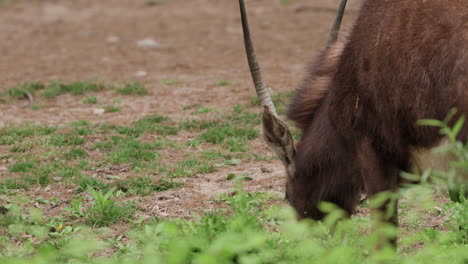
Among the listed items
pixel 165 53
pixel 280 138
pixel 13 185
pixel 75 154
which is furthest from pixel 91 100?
pixel 280 138

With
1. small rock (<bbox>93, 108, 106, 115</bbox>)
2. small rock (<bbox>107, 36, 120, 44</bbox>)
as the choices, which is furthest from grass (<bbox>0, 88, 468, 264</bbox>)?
small rock (<bbox>107, 36, 120, 44</bbox>)

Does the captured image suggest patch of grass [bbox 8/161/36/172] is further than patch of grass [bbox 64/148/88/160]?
No

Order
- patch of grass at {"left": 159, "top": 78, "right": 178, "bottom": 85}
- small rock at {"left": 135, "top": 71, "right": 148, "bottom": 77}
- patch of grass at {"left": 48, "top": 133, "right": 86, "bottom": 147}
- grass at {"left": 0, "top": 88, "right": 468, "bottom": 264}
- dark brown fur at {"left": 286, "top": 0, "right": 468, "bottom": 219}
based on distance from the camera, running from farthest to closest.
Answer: small rock at {"left": 135, "top": 71, "right": 148, "bottom": 77}
patch of grass at {"left": 159, "top": 78, "right": 178, "bottom": 85}
patch of grass at {"left": 48, "top": 133, "right": 86, "bottom": 147}
dark brown fur at {"left": 286, "top": 0, "right": 468, "bottom": 219}
grass at {"left": 0, "top": 88, "right": 468, "bottom": 264}

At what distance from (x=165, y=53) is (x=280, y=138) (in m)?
7.77

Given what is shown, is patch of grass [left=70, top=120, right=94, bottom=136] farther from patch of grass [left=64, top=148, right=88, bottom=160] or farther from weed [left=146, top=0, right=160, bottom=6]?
weed [left=146, top=0, right=160, bottom=6]

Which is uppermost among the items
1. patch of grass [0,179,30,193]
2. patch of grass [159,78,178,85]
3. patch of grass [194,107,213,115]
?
patch of grass [0,179,30,193]

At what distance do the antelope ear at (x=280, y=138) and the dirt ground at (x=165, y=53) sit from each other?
1186 millimetres

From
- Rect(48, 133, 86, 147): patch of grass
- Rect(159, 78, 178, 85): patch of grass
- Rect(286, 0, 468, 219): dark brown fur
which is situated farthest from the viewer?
Rect(159, 78, 178, 85): patch of grass

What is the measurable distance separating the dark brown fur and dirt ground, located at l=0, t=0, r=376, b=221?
1.42 meters

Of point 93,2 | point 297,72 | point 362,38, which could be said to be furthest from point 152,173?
point 93,2

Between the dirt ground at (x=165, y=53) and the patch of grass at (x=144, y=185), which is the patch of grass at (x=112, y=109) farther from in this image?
the patch of grass at (x=144, y=185)

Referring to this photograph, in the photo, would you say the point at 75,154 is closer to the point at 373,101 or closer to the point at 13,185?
the point at 13,185

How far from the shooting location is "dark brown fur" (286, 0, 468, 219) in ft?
11.8

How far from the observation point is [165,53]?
12.0m
